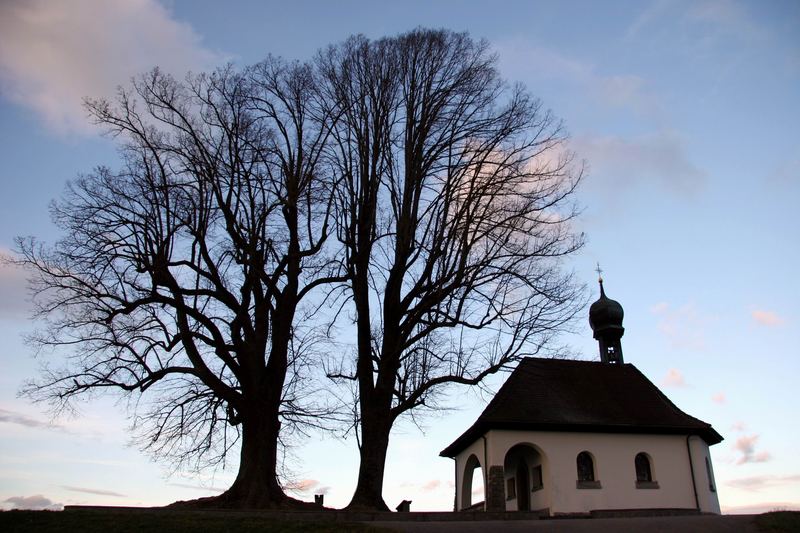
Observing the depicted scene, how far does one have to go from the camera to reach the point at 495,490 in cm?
2142

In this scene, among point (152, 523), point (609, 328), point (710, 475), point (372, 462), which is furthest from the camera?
point (609, 328)

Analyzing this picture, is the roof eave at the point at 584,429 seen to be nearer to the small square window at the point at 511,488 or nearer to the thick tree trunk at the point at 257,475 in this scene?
the small square window at the point at 511,488

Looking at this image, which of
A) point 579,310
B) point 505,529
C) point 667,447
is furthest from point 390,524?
point 667,447

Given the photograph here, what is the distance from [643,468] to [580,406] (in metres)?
3.05

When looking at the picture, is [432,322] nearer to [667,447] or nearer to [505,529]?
[505,529]

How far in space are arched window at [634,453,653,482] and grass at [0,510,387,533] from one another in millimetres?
15147

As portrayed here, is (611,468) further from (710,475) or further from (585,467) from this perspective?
(710,475)

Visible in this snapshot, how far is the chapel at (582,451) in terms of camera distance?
22.5 meters

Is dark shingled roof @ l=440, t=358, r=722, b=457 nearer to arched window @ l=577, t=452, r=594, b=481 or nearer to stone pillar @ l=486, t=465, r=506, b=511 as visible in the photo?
arched window @ l=577, t=452, r=594, b=481

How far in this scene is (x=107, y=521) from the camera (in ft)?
38.3

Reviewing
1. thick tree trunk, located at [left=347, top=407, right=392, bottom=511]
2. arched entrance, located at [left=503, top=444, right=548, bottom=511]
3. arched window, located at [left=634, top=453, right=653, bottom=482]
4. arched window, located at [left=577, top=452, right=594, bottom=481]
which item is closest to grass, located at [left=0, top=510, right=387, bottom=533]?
thick tree trunk, located at [left=347, top=407, right=392, bottom=511]

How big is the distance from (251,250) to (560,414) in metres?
13.3

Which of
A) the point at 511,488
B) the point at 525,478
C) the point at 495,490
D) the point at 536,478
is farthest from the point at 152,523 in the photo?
the point at 511,488

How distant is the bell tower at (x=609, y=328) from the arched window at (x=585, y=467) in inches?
381
